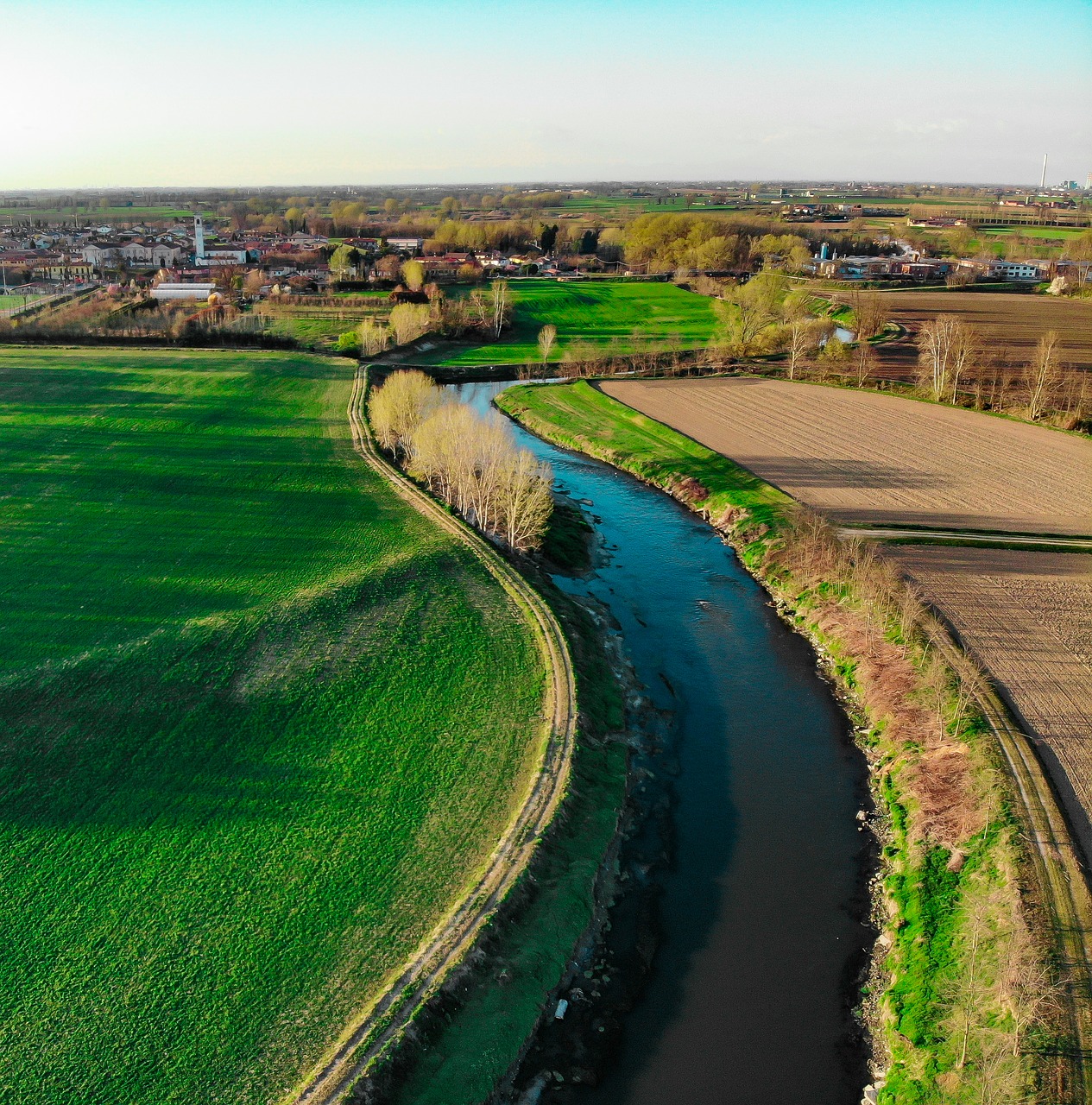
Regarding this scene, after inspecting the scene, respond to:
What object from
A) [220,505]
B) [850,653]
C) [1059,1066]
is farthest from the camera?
[220,505]

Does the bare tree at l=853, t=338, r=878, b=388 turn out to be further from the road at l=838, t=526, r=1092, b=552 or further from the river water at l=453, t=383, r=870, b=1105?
the river water at l=453, t=383, r=870, b=1105

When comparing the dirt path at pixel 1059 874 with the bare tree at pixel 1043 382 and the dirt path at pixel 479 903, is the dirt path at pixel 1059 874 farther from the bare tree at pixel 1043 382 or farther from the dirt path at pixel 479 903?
the bare tree at pixel 1043 382

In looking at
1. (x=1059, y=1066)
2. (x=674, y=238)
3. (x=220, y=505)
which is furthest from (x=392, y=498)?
(x=674, y=238)

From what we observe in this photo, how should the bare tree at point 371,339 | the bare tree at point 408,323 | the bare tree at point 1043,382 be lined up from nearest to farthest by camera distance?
the bare tree at point 1043,382 → the bare tree at point 371,339 → the bare tree at point 408,323

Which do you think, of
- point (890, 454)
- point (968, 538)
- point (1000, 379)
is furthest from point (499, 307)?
point (968, 538)

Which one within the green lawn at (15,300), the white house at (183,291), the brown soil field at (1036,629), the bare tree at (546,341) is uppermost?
the white house at (183,291)

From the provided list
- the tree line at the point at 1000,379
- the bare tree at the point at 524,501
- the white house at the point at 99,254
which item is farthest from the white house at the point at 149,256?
the bare tree at the point at 524,501

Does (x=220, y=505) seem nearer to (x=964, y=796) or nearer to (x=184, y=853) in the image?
(x=184, y=853)
